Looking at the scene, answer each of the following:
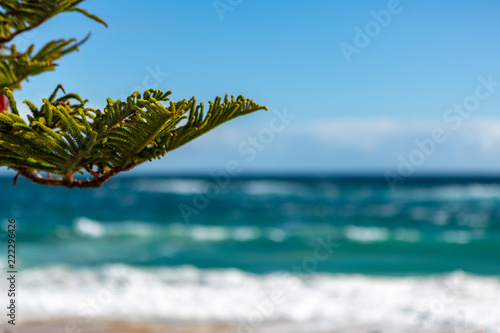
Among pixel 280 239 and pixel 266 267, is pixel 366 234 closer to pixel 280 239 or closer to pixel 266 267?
pixel 280 239

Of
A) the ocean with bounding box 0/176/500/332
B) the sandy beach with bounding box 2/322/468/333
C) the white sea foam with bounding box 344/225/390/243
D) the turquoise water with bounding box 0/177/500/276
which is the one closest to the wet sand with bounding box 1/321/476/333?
the sandy beach with bounding box 2/322/468/333

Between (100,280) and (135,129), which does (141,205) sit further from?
(135,129)

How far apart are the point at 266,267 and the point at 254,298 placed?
4.49m

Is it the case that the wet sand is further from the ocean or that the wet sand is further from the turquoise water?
the turquoise water

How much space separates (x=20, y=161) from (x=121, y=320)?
505 centimetres

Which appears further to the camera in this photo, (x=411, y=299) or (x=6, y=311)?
(x=411, y=299)

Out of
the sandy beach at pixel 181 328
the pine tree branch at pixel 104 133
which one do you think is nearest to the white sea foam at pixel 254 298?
the sandy beach at pixel 181 328

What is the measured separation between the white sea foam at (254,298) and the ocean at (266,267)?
0.02m

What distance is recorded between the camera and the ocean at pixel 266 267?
7609 millimetres

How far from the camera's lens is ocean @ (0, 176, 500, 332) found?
7609 mm

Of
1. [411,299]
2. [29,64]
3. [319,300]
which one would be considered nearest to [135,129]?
[29,64]

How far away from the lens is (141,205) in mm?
35094

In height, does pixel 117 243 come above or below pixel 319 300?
above

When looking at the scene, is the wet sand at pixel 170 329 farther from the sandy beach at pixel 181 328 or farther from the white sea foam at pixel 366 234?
the white sea foam at pixel 366 234
